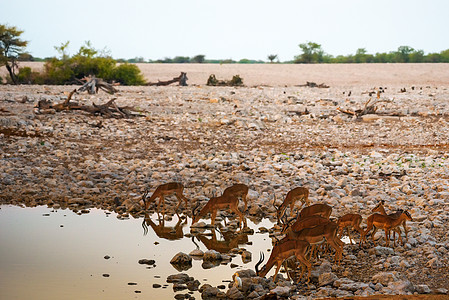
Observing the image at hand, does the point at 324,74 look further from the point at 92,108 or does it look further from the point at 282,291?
the point at 282,291

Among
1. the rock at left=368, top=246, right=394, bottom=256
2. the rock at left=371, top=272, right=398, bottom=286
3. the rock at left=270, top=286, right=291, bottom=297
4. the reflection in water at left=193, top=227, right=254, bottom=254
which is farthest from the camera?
the reflection in water at left=193, top=227, right=254, bottom=254

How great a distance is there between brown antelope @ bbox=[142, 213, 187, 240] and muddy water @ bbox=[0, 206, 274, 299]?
69mm

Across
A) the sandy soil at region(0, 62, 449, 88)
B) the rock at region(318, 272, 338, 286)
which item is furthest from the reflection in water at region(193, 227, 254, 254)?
the sandy soil at region(0, 62, 449, 88)

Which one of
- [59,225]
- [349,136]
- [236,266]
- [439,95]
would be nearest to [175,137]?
[349,136]

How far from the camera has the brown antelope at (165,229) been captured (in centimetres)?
816

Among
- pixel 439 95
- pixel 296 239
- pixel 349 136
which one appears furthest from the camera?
pixel 439 95

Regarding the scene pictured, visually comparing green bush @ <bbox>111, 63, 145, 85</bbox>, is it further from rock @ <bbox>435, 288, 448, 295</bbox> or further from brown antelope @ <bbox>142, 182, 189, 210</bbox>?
rock @ <bbox>435, 288, 448, 295</bbox>

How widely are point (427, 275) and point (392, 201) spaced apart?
3.07m

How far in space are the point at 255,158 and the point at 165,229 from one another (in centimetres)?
414

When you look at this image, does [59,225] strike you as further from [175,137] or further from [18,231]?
[175,137]

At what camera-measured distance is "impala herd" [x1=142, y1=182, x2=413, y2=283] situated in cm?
593

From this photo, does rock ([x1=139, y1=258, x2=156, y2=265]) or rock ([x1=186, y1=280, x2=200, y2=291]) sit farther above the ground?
rock ([x1=186, y1=280, x2=200, y2=291])

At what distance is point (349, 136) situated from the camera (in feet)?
50.6

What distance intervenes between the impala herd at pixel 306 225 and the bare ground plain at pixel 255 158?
0.99ft
